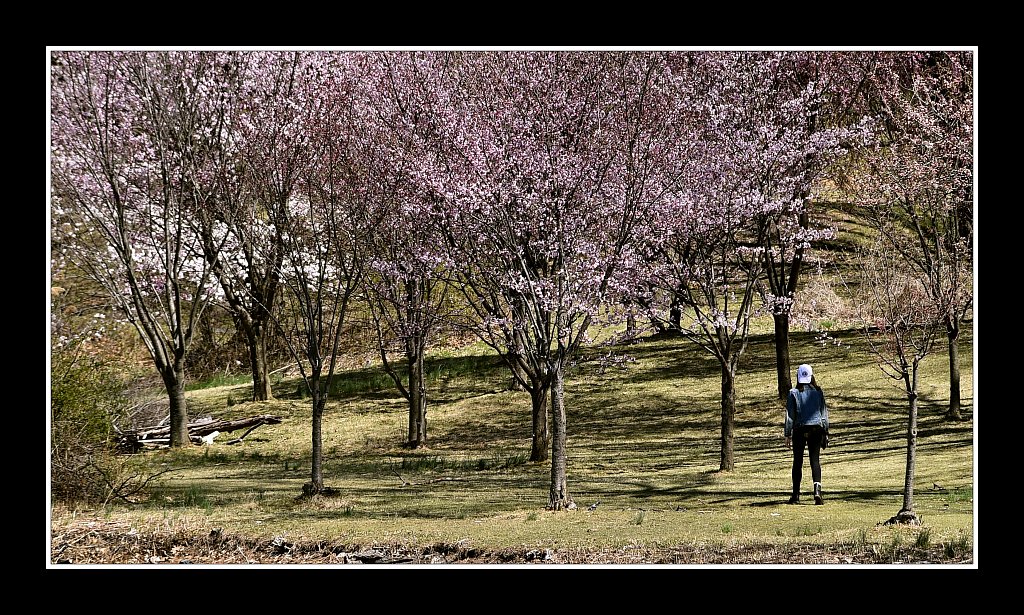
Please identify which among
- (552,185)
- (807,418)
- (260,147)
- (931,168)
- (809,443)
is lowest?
(809,443)

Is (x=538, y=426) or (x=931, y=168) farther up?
(x=931, y=168)

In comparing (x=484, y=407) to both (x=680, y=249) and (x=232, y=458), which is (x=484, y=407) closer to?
(x=232, y=458)

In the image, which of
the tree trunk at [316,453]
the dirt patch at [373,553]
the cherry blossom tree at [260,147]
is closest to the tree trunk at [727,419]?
the dirt patch at [373,553]

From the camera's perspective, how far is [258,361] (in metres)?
20.8

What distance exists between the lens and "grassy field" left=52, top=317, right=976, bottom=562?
8711mm

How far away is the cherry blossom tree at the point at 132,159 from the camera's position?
15.4m


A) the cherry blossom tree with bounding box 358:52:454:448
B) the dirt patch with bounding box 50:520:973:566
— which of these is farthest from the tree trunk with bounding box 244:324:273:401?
the dirt patch with bounding box 50:520:973:566

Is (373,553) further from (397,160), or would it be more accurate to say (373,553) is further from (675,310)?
(675,310)

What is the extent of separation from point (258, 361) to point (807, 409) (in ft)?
46.8

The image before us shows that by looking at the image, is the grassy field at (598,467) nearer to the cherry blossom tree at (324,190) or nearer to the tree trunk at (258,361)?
the tree trunk at (258,361)

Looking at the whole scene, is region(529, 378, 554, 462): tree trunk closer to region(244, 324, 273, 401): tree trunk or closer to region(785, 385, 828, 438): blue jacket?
region(785, 385, 828, 438): blue jacket

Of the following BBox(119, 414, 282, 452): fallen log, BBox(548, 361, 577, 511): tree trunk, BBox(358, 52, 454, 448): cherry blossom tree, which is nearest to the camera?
BBox(548, 361, 577, 511): tree trunk

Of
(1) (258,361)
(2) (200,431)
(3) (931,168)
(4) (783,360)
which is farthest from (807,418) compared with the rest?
(1) (258,361)

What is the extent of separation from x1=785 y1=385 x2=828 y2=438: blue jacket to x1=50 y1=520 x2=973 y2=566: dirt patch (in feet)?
6.51
